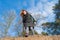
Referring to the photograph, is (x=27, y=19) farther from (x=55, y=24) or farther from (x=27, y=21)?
(x=55, y=24)

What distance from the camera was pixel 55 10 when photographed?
40969mm

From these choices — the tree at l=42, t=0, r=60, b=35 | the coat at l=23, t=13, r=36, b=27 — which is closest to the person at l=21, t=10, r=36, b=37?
the coat at l=23, t=13, r=36, b=27

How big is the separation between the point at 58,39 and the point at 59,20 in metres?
26.7

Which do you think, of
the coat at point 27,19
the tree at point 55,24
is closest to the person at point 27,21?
the coat at point 27,19

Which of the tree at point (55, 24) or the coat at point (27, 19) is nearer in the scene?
the coat at point (27, 19)

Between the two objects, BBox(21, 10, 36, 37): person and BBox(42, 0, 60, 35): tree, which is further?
BBox(42, 0, 60, 35): tree

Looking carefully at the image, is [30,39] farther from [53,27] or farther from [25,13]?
[53,27]

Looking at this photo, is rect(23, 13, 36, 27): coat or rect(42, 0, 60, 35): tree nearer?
rect(23, 13, 36, 27): coat

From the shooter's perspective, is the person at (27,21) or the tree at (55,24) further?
the tree at (55,24)

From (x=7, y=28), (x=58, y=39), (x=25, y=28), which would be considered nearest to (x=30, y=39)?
(x=58, y=39)

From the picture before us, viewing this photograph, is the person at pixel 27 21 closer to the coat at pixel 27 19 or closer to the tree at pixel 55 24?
the coat at pixel 27 19

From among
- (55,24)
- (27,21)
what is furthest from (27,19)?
(55,24)

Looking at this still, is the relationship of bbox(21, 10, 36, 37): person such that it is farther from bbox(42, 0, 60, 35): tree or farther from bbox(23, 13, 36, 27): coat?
bbox(42, 0, 60, 35): tree

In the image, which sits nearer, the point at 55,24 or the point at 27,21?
the point at 27,21
